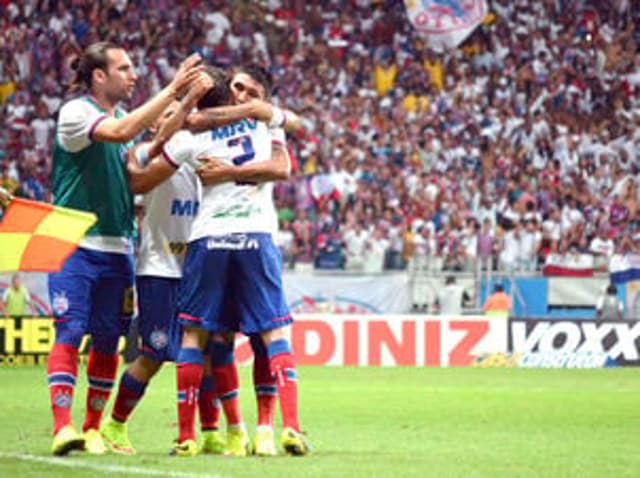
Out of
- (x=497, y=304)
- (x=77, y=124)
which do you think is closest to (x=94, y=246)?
(x=77, y=124)

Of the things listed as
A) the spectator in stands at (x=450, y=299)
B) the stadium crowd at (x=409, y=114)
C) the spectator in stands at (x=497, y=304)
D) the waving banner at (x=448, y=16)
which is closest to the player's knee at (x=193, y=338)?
the spectator in stands at (x=497, y=304)

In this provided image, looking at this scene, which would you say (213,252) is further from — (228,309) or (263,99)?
(263,99)

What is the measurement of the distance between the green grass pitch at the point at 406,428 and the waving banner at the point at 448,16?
13577mm

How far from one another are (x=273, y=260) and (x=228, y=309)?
0.42 metres

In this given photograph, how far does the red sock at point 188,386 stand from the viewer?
9961 millimetres

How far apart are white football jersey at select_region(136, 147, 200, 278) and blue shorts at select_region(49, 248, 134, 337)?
19cm

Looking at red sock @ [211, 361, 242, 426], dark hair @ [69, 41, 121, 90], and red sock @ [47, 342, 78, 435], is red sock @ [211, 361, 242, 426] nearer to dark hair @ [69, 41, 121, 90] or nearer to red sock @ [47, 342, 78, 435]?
red sock @ [47, 342, 78, 435]

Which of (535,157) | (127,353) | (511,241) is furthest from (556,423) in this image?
(535,157)

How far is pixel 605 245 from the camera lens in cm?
3017

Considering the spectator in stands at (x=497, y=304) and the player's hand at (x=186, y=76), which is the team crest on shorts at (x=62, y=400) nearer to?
the player's hand at (x=186, y=76)

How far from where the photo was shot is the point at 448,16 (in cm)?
3566

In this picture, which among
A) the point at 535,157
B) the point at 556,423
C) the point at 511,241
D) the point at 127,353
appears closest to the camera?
the point at 556,423

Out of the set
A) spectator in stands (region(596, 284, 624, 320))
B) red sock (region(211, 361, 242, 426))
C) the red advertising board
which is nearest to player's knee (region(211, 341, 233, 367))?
red sock (region(211, 361, 242, 426))

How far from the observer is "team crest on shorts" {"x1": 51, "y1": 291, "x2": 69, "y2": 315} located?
9898mm
